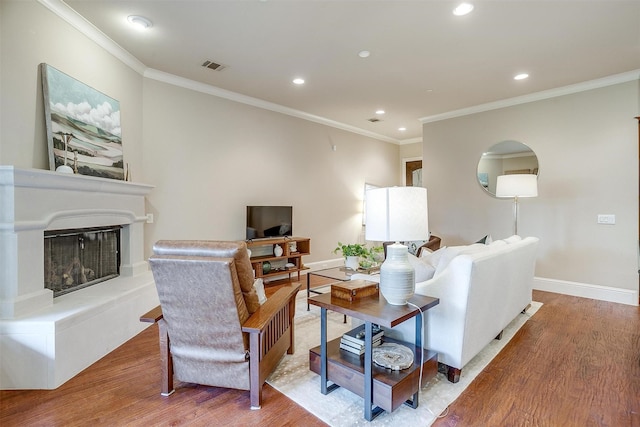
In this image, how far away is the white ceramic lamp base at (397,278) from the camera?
1.84m

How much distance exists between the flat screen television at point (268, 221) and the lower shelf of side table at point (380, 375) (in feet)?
9.11

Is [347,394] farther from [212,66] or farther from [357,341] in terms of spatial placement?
[212,66]

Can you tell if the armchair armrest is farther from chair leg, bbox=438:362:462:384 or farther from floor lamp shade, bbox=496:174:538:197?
floor lamp shade, bbox=496:174:538:197

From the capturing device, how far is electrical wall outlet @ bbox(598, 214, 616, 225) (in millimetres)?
4020

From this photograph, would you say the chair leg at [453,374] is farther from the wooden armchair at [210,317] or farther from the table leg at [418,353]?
the wooden armchair at [210,317]

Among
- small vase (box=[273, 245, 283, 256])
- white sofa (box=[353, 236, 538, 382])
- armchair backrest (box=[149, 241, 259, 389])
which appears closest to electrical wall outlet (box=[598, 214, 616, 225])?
white sofa (box=[353, 236, 538, 382])

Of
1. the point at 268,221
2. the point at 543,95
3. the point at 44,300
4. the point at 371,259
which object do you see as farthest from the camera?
the point at 268,221

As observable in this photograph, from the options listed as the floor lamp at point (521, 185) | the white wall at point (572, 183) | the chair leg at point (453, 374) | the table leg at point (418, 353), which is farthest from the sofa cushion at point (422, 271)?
the white wall at point (572, 183)

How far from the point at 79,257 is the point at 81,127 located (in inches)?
46.0

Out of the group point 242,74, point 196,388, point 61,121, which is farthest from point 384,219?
point 242,74

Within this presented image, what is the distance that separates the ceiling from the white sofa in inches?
80.3

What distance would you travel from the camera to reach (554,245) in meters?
4.49

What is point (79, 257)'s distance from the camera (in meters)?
2.83

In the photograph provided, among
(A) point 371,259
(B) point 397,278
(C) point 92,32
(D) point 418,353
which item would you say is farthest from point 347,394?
(C) point 92,32
